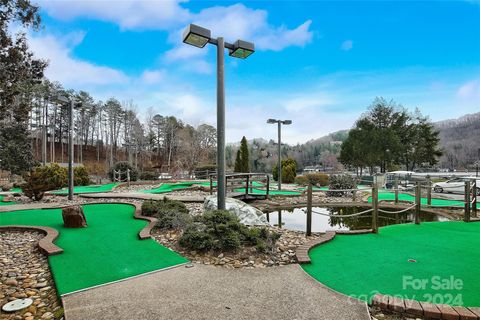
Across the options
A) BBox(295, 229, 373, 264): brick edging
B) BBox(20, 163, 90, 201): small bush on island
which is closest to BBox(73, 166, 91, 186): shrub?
BBox(20, 163, 90, 201): small bush on island

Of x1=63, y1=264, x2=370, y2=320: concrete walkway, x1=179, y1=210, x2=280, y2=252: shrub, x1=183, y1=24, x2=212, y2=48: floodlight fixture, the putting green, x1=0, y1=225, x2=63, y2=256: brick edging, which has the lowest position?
the putting green

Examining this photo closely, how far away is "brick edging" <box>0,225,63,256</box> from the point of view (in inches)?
155

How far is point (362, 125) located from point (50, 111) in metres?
41.6

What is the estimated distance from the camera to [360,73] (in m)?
13.0

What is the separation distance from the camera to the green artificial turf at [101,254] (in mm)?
3135

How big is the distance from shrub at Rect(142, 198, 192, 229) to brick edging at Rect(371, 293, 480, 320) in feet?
11.4

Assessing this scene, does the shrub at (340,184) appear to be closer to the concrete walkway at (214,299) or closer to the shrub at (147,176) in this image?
the concrete walkway at (214,299)

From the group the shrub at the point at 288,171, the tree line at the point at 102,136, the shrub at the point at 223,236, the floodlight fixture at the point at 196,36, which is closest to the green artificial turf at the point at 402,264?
the shrub at the point at 223,236

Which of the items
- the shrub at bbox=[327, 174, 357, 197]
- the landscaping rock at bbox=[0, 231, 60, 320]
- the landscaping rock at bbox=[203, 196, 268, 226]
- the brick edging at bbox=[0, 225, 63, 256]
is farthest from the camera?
the shrub at bbox=[327, 174, 357, 197]

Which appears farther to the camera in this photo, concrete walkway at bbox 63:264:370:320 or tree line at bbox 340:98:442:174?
tree line at bbox 340:98:442:174

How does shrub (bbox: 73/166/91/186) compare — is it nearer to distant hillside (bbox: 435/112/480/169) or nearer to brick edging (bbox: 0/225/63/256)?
brick edging (bbox: 0/225/63/256)

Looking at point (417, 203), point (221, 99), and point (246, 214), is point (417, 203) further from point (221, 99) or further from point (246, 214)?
point (221, 99)

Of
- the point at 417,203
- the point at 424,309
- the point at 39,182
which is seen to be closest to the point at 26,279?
the point at 424,309

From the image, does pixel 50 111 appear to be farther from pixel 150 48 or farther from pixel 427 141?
pixel 427 141
